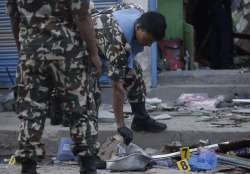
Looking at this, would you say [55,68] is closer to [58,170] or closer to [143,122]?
[58,170]

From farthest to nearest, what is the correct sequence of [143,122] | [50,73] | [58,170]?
[143,122], [58,170], [50,73]

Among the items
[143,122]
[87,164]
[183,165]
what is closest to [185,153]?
[183,165]

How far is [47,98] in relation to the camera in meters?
4.78

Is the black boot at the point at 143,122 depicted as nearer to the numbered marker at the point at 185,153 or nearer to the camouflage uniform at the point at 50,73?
the numbered marker at the point at 185,153

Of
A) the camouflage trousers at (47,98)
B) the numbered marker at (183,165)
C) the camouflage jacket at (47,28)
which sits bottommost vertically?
the numbered marker at (183,165)

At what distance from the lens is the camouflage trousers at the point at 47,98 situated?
466 cm

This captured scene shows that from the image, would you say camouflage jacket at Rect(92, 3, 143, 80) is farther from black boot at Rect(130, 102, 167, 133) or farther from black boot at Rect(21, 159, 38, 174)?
black boot at Rect(21, 159, 38, 174)

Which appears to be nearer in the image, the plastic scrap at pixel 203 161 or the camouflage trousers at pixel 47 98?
the camouflage trousers at pixel 47 98

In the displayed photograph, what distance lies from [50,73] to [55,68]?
0.23 feet

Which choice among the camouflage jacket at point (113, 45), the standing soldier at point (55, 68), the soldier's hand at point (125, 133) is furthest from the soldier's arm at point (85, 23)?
the soldier's hand at point (125, 133)

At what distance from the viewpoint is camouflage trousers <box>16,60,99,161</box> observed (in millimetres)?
4664

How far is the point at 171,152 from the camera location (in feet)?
21.2

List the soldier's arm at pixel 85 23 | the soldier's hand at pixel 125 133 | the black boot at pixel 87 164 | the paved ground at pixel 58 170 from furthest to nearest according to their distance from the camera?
the soldier's hand at pixel 125 133, the paved ground at pixel 58 170, the black boot at pixel 87 164, the soldier's arm at pixel 85 23

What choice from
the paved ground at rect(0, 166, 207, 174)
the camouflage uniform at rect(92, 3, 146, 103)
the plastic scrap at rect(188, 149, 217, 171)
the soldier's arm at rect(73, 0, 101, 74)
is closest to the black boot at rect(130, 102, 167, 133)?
the camouflage uniform at rect(92, 3, 146, 103)
